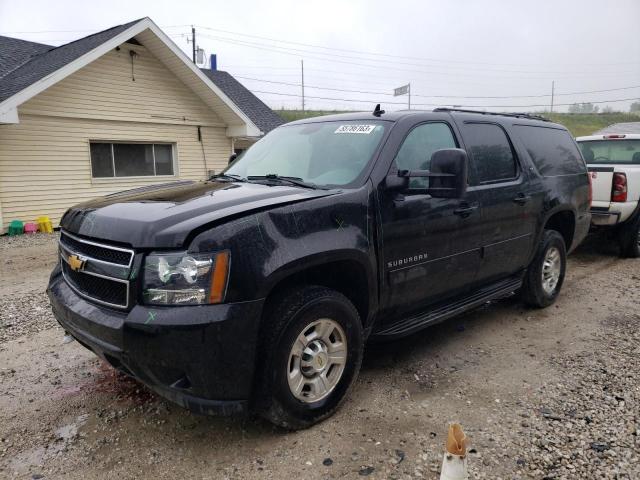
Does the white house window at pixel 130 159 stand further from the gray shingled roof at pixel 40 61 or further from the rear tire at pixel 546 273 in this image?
the rear tire at pixel 546 273

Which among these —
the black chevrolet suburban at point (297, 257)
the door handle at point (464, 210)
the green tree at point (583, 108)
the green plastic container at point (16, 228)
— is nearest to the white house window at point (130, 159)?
the green plastic container at point (16, 228)

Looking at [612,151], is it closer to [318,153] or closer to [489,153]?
[489,153]

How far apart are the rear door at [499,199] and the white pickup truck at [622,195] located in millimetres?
3361

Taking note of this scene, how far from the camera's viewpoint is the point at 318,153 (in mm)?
3703

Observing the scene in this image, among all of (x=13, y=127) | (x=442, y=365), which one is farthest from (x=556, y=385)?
(x=13, y=127)

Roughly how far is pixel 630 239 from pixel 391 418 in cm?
644

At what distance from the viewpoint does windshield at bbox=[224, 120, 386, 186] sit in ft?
11.3

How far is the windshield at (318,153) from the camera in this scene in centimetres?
343

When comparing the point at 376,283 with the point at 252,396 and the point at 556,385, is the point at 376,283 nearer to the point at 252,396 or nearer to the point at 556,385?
the point at 252,396

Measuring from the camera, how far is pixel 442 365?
12.9 ft

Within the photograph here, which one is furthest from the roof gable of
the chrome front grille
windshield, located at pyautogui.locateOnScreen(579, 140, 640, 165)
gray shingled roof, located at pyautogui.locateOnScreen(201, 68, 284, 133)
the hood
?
windshield, located at pyautogui.locateOnScreen(579, 140, 640, 165)

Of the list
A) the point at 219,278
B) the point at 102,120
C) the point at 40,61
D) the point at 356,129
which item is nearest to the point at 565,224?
the point at 356,129

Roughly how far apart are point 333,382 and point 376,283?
703 mm

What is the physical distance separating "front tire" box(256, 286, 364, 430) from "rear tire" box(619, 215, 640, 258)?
6.44 meters
